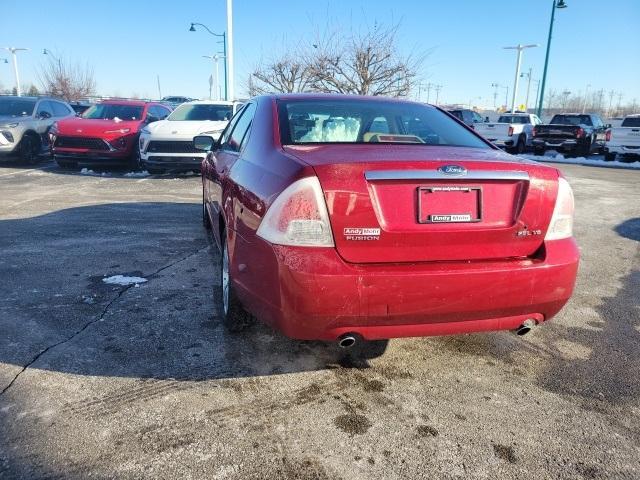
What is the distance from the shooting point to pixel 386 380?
277cm

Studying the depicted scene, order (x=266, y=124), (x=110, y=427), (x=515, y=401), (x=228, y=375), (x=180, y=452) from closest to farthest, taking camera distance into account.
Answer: (x=180, y=452) < (x=110, y=427) < (x=515, y=401) < (x=228, y=375) < (x=266, y=124)

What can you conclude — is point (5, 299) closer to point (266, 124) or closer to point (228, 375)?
point (228, 375)

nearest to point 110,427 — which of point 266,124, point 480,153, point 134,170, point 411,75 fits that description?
point 266,124

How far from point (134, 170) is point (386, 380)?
35.3 feet

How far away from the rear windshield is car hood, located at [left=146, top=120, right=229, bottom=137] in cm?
1377

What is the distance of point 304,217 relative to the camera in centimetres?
224

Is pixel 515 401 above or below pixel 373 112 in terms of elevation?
below

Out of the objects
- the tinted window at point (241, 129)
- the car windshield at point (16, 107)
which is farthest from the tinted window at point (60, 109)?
the tinted window at point (241, 129)

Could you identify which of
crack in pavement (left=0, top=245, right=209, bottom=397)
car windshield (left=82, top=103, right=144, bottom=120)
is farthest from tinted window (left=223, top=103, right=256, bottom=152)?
car windshield (left=82, top=103, right=144, bottom=120)

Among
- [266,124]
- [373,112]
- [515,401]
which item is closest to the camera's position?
[515,401]

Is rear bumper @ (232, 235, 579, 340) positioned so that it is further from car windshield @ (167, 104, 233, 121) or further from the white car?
car windshield @ (167, 104, 233, 121)

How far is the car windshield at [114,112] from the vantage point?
1186 cm

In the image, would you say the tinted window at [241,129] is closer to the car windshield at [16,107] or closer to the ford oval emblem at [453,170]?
the ford oval emblem at [453,170]

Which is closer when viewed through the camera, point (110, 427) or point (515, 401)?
point (110, 427)
